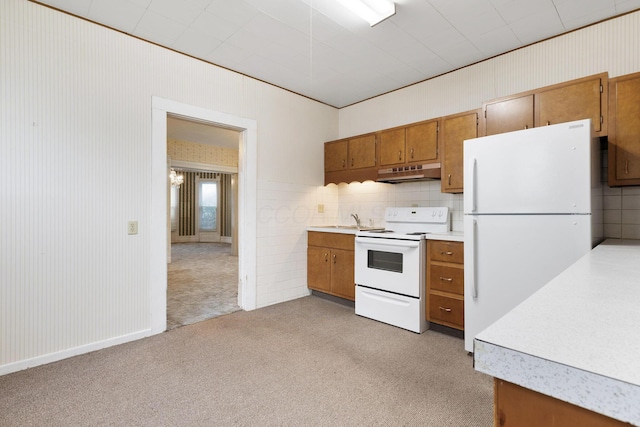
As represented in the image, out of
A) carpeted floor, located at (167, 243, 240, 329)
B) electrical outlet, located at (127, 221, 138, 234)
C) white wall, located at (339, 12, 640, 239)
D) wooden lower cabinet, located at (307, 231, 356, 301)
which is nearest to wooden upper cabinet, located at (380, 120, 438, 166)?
white wall, located at (339, 12, 640, 239)

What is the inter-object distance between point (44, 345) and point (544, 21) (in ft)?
15.1

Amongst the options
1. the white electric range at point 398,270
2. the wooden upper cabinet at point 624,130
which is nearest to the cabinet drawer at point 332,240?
the white electric range at point 398,270

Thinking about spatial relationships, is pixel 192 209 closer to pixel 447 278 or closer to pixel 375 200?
pixel 375 200

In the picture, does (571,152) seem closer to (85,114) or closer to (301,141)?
(301,141)

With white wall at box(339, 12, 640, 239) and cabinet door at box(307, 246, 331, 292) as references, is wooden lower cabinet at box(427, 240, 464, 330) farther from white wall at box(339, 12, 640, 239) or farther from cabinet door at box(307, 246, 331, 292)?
cabinet door at box(307, 246, 331, 292)

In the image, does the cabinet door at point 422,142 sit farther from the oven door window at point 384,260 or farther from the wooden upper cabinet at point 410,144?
the oven door window at point 384,260

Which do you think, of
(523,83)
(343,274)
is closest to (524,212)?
(523,83)

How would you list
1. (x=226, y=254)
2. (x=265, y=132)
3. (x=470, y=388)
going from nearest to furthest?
(x=470, y=388), (x=265, y=132), (x=226, y=254)

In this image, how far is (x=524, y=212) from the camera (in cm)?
216

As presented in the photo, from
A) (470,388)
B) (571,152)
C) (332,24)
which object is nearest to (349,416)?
(470,388)

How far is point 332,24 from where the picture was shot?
8.30ft

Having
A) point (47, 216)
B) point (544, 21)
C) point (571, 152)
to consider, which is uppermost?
point (544, 21)

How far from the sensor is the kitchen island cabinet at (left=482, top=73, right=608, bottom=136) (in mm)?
2291

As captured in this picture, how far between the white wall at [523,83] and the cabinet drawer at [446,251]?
2.15ft
